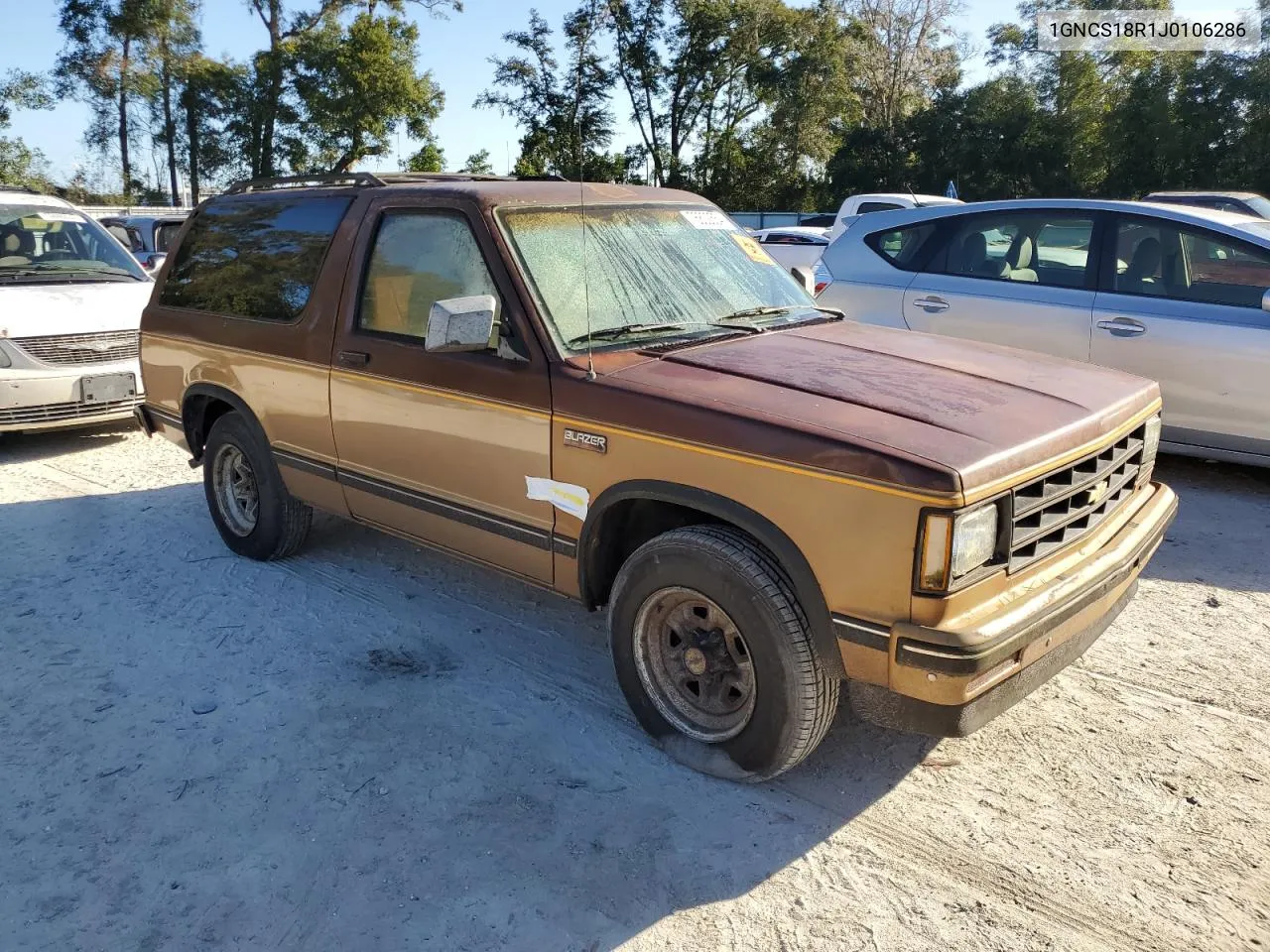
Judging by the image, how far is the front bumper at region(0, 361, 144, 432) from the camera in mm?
7324

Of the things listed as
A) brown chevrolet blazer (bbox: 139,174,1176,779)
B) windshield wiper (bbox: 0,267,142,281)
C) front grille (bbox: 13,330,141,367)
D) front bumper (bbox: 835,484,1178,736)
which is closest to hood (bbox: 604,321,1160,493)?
brown chevrolet blazer (bbox: 139,174,1176,779)

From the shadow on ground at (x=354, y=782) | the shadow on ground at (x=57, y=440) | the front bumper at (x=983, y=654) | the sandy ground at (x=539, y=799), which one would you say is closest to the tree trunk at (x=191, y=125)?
the shadow on ground at (x=57, y=440)

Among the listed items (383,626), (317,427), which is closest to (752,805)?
(383,626)

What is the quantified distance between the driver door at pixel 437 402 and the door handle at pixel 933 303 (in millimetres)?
3993

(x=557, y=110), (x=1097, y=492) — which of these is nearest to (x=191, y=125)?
(x=557, y=110)

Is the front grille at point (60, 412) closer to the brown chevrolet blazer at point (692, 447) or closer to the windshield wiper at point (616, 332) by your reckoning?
the brown chevrolet blazer at point (692, 447)

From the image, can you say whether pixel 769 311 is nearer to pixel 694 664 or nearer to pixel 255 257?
pixel 694 664

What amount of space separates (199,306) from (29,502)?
219cm

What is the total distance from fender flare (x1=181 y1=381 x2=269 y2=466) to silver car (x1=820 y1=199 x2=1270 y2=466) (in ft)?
13.9

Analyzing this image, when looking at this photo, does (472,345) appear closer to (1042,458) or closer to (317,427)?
(317,427)

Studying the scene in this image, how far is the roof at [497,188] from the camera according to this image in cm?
402

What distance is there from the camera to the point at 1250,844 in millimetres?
2977

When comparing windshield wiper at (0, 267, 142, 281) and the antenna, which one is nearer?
the antenna

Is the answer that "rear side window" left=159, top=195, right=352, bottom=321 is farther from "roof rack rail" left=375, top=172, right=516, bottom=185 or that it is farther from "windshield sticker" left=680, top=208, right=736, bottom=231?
"windshield sticker" left=680, top=208, right=736, bottom=231
